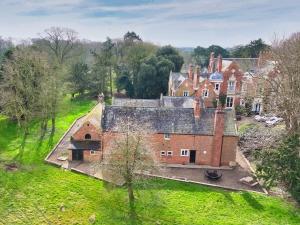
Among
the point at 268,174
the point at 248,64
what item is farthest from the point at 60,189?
the point at 248,64

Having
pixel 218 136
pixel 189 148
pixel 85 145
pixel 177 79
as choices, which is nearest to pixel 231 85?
pixel 177 79

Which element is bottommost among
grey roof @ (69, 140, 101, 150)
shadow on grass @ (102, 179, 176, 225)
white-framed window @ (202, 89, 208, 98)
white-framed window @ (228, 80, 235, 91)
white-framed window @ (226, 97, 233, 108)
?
shadow on grass @ (102, 179, 176, 225)

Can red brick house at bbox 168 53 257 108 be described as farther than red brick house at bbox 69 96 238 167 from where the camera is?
Yes


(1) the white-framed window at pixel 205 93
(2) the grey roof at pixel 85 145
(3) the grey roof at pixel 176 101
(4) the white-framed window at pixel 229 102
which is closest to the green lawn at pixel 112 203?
(2) the grey roof at pixel 85 145

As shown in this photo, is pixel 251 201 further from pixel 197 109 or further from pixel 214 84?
pixel 214 84

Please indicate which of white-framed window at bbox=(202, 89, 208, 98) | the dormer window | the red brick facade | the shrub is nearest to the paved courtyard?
the red brick facade

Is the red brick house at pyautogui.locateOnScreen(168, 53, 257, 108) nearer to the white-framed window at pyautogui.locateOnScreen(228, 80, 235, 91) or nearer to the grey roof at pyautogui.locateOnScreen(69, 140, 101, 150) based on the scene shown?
the white-framed window at pyautogui.locateOnScreen(228, 80, 235, 91)

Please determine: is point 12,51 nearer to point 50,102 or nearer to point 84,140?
point 50,102
